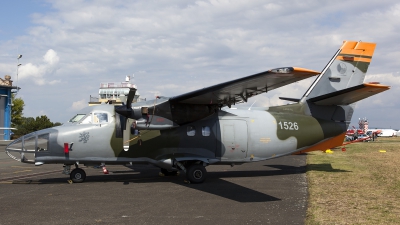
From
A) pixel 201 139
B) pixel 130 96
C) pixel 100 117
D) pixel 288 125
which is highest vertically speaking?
pixel 130 96

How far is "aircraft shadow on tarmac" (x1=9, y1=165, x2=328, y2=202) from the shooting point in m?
11.5

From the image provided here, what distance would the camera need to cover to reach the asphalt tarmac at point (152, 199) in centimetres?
852

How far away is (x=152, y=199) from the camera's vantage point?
10.9 metres

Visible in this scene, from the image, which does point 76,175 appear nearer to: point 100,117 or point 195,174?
point 100,117

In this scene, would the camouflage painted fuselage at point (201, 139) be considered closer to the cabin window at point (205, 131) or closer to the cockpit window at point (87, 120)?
the cabin window at point (205, 131)

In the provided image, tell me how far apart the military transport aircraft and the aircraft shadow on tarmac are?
2.30 feet

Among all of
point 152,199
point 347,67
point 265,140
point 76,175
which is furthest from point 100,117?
point 347,67

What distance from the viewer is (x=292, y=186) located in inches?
526

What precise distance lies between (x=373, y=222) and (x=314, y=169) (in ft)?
34.5

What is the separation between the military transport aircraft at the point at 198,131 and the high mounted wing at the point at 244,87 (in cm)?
3

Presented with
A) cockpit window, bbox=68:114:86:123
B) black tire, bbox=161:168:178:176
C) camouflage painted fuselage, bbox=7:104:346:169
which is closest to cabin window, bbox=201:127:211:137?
camouflage painted fuselage, bbox=7:104:346:169

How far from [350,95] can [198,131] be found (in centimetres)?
614

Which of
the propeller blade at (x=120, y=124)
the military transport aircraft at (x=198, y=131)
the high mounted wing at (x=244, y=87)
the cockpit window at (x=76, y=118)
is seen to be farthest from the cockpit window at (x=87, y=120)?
the high mounted wing at (x=244, y=87)

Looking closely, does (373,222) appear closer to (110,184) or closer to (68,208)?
(68,208)
